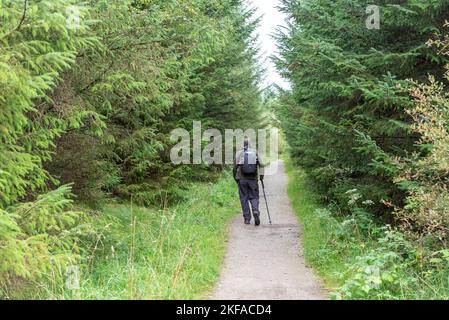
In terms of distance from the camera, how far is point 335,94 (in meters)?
10.1

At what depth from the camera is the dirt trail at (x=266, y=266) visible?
20.3 feet

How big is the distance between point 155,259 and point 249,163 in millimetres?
4596

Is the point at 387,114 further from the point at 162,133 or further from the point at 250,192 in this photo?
the point at 162,133

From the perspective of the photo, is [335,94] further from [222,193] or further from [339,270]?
[222,193]

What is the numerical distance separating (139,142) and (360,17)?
211 inches

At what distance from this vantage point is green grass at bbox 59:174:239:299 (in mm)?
5543

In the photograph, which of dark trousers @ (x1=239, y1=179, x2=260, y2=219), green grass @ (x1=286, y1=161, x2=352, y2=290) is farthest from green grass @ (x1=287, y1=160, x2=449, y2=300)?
dark trousers @ (x1=239, y1=179, x2=260, y2=219)

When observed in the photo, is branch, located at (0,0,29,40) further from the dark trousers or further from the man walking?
the dark trousers

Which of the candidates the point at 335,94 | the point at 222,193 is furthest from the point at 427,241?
the point at 222,193

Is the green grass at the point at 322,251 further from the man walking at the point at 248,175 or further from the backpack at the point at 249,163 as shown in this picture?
the backpack at the point at 249,163

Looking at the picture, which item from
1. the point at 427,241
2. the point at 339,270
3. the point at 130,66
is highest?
the point at 130,66

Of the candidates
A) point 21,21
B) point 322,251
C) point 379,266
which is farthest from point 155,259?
point 21,21

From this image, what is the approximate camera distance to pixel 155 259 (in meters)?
6.94

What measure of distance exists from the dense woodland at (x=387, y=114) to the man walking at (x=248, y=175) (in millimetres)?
1482
